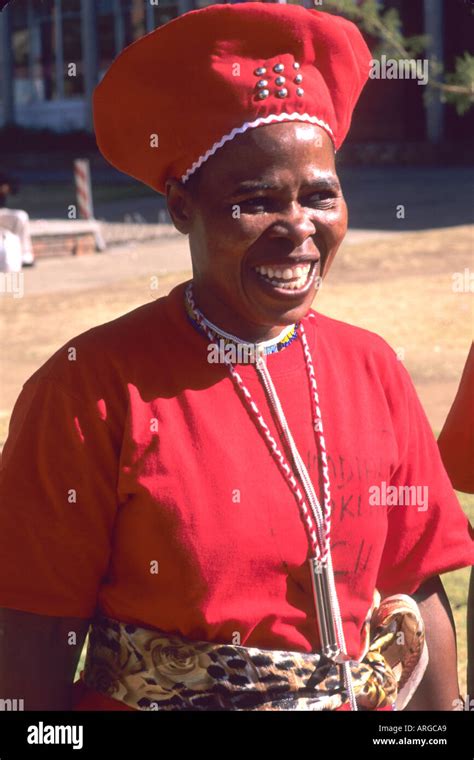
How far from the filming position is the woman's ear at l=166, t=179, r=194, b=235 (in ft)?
6.25

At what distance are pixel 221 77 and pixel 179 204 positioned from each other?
0.21 meters

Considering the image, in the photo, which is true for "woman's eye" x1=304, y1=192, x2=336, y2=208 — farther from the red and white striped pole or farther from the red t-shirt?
the red and white striped pole

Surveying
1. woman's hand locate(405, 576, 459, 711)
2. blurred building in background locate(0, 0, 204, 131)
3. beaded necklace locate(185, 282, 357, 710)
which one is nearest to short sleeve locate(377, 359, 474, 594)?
woman's hand locate(405, 576, 459, 711)

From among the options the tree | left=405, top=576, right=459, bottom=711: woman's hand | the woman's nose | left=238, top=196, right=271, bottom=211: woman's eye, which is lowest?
left=405, top=576, right=459, bottom=711: woman's hand

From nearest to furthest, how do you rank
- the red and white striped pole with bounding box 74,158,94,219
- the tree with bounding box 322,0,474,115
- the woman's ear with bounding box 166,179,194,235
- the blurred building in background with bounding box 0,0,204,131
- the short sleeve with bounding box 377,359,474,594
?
the woman's ear with bounding box 166,179,194,235, the short sleeve with bounding box 377,359,474,594, the tree with bounding box 322,0,474,115, the red and white striped pole with bounding box 74,158,94,219, the blurred building in background with bounding box 0,0,204,131

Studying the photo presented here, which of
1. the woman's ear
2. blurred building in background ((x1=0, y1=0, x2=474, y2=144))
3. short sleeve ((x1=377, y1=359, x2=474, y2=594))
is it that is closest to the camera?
the woman's ear

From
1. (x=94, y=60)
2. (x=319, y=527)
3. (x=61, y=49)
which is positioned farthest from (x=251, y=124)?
(x=61, y=49)

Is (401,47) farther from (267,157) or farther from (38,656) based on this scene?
(38,656)

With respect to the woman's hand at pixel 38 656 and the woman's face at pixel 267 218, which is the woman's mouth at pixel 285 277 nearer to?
the woman's face at pixel 267 218

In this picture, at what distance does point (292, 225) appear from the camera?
6.00 ft

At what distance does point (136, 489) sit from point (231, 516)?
0.46 feet

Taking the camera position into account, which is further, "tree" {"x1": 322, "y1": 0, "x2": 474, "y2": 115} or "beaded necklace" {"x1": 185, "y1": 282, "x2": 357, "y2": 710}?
"tree" {"x1": 322, "y1": 0, "x2": 474, "y2": 115}

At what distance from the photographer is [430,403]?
24.1ft

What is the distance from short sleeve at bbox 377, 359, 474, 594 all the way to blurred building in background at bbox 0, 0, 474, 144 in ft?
75.4
